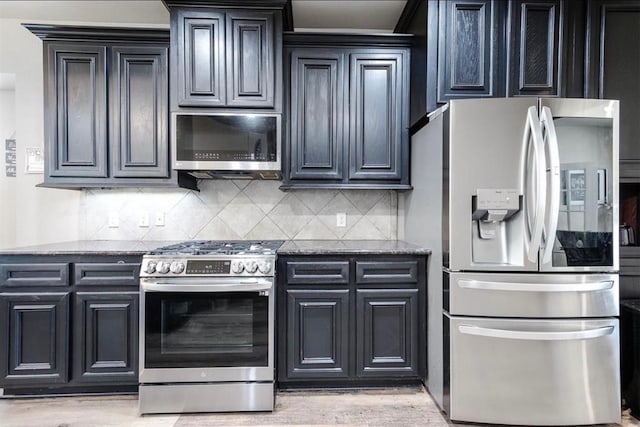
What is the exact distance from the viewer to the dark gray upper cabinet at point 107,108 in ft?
7.95

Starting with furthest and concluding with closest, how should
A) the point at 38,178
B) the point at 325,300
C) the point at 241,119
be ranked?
the point at 38,178 < the point at 241,119 < the point at 325,300

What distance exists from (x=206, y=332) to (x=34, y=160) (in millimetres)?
2135

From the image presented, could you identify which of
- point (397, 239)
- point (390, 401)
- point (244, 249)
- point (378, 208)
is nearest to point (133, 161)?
point (244, 249)

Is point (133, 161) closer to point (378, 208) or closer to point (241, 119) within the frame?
point (241, 119)

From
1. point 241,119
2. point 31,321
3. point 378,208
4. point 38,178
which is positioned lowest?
point 31,321

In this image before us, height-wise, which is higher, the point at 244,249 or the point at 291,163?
the point at 291,163

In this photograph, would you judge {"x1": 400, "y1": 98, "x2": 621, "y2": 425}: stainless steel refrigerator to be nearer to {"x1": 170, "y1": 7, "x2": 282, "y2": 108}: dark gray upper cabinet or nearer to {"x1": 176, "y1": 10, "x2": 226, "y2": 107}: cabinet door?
{"x1": 170, "y1": 7, "x2": 282, "y2": 108}: dark gray upper cabinet

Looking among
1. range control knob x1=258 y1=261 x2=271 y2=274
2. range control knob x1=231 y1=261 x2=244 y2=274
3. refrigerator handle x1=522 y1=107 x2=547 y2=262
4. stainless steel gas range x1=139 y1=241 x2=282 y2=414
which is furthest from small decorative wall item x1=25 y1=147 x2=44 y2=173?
refrigerator handle x1=522 y1=107 x2=547 y2=262

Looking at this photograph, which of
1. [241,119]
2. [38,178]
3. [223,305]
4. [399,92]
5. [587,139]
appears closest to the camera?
[587,139]

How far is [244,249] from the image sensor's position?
85.8 inches

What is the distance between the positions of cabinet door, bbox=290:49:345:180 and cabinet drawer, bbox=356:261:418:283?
0.75m

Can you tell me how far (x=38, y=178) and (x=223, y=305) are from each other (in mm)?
2082

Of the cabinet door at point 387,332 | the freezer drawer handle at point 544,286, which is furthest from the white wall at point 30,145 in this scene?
the freezer drawer handle at point 544,286

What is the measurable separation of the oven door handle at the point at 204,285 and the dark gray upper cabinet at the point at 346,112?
843 mm
